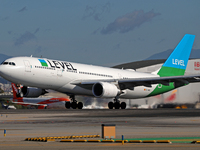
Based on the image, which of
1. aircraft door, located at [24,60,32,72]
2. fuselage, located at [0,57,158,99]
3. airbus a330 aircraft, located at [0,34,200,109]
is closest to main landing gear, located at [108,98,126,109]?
airbus a330 aircraft, located at [0,34,200,109]

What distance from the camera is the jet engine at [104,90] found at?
3953 cm

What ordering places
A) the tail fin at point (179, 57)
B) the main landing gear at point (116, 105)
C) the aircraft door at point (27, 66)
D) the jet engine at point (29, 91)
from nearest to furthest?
the aircraft door at point (27, 66) → the jet engine at point (29, 91) → the main landing gear at point (116, 105) → the tail fin at point (179, 57)

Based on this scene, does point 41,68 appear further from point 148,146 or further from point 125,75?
point 148,146

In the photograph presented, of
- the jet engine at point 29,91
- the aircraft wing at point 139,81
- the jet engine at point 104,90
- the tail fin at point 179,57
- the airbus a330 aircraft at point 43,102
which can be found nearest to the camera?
the jet engine at point 104,90

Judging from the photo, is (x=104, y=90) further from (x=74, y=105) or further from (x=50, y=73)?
(x=50, y=73)

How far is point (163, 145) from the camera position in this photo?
1122 cm

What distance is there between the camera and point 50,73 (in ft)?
124

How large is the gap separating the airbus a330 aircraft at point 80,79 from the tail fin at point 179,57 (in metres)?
3.33

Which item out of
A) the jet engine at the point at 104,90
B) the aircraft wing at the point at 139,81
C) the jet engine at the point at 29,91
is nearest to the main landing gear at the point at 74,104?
the aircraft wing at the point at 139,81

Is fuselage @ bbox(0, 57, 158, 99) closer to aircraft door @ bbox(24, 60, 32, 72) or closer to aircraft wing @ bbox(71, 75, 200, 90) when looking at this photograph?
aircraft door @ bbox(24, 60, 32, 72)

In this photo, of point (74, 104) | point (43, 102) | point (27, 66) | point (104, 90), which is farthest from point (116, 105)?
point (43, 102)

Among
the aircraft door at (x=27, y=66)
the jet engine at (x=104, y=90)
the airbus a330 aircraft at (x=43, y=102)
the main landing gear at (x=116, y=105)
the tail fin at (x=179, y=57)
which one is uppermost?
the tail fin at (x=179, y=57)

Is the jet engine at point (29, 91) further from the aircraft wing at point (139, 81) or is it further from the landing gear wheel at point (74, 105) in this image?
the aircraft wing at point (139, 81)

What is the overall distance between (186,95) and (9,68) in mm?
25800
